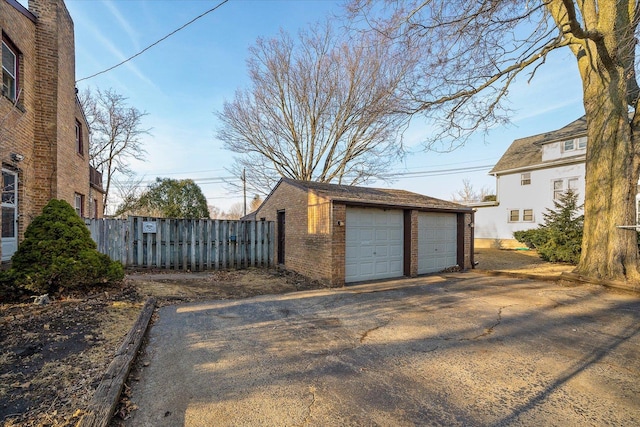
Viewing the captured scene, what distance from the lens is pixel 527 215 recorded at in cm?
1919

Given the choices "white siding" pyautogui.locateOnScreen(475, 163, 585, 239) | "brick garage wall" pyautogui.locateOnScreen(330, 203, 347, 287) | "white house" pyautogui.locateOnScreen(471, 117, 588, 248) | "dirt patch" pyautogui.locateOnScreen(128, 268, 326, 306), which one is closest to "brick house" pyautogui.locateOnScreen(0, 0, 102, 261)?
"dirt patch" pyautogui.locateOnScreen(128, 268, 326, 306)

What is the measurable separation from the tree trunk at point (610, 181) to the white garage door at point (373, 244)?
4.94 metres

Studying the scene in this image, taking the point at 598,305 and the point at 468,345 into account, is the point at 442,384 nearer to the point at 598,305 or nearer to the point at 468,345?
the point at 468,345

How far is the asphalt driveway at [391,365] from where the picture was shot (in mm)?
2502

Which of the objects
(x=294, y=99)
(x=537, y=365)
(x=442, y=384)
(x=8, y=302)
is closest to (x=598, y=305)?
(x=537, y=365)

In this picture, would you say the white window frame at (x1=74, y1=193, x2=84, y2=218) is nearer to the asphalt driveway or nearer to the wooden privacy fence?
the wooden privacy fence

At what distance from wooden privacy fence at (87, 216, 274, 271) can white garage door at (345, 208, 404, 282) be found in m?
3.96

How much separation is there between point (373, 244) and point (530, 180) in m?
15.9

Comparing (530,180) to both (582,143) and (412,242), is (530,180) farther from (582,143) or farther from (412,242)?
(412,242)

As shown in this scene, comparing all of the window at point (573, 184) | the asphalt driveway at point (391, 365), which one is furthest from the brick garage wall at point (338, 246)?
the window at point (573, 184)

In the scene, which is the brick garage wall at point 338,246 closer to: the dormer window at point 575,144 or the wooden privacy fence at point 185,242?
the wooden privacy fence at point 185,242

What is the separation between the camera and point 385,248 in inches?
362

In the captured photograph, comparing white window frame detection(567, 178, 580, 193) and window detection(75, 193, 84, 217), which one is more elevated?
white window frame detection(567, 178, 580, 193)

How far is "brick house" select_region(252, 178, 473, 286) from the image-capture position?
7.95 meters
